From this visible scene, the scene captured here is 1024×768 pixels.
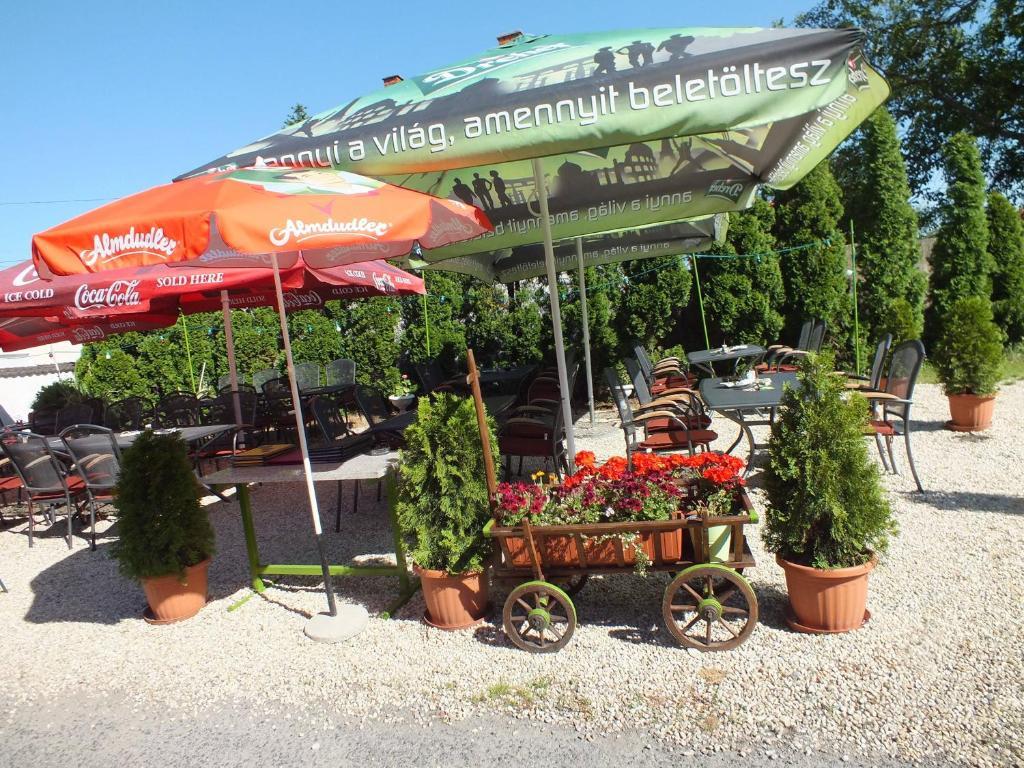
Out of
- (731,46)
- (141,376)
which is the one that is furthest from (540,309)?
(731,46)

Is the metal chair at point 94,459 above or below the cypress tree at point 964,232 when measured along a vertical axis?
below

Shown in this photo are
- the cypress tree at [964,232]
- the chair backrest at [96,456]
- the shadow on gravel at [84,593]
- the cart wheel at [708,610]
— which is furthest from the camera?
the cypress tree at [964,232]

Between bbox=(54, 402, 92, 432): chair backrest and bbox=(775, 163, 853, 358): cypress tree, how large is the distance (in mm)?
9884

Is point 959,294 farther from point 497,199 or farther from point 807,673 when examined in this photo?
point 807,673

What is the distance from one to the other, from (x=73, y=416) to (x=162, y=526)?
5.56 meters

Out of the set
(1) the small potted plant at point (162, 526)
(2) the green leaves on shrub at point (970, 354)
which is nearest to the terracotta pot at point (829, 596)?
(1) the small potted plant at point (162, 526)

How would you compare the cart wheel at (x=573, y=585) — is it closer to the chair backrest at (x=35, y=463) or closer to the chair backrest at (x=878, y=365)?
the chair backrest at (x=878, y=365)

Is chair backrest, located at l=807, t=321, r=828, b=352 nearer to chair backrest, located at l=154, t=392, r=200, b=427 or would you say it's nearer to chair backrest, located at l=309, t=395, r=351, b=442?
chair backrest, located at l=309, t=395, r=351, b=442

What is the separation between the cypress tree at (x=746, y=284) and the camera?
10109 millimetres

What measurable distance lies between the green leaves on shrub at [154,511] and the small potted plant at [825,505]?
3.20 metres

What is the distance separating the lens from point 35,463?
5.70 meters

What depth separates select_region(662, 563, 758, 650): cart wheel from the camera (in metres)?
2.93

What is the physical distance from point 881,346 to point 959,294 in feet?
24.1

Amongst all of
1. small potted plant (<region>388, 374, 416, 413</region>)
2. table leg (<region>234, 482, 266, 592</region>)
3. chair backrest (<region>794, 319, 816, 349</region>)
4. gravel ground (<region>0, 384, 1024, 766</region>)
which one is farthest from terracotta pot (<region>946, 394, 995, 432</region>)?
small potted plant (<region>388, 374, 416, 413</region>)
